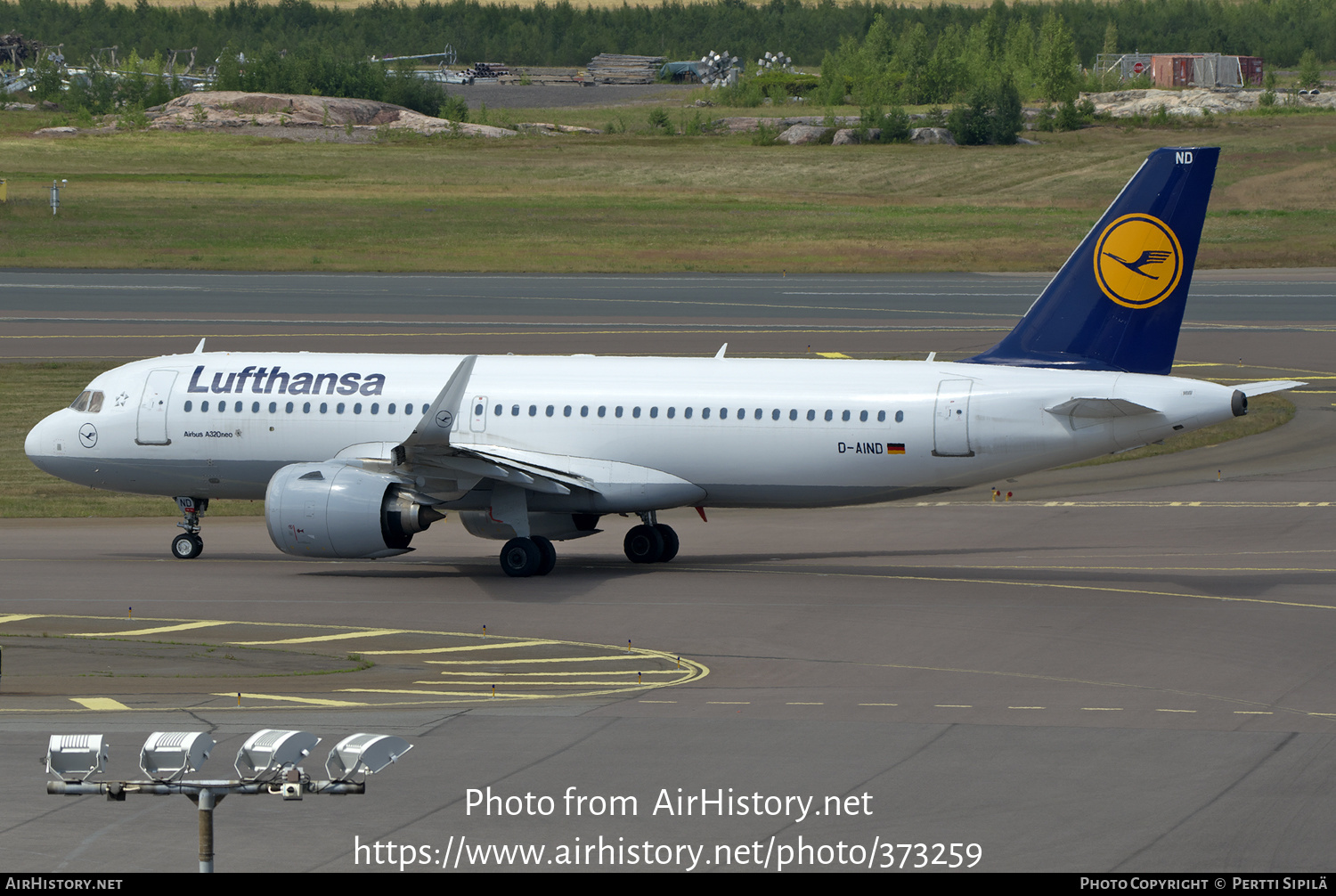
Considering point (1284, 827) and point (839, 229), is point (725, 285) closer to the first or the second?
point (839, 229)

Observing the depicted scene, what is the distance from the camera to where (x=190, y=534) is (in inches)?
1469

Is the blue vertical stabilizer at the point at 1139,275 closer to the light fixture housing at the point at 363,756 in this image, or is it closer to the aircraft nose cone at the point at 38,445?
the aircraft nose cone at the point at 38,445

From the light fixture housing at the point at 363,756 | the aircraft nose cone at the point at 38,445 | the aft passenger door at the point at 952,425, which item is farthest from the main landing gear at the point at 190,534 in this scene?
the light fixture housing at the point at 363,756

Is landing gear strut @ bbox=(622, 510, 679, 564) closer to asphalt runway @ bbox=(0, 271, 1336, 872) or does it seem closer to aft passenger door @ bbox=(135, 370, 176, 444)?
asphalt runway @ bbox=(0, 271, 1336, 872)

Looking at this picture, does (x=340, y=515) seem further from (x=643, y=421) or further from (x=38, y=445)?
(x=38, y=445)

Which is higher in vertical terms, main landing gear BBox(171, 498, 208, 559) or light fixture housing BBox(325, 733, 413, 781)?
light fixture housing BBox(325, 733, 413, 781)

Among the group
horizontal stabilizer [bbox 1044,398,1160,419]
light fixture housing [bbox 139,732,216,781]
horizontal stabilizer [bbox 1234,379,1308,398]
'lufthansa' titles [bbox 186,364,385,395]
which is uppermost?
light fixture housing [bbox 139,732,216,781]

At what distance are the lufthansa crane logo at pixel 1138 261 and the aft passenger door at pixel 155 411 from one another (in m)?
20.3

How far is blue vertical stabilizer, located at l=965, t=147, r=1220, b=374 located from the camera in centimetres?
3403

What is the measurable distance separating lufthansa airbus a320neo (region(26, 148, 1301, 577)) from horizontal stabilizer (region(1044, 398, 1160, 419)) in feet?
0.12

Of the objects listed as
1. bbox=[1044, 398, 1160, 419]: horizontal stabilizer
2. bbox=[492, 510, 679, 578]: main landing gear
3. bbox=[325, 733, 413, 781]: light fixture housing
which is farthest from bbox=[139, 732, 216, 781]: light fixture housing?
bbox=[1044, 398, 1160, 419]: horizontal stabilizer

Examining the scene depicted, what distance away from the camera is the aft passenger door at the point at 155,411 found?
122ft

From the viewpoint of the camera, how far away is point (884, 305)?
8219cm

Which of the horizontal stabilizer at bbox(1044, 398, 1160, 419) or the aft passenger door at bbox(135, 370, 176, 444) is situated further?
the aft passenger door at bbox(135, 370, 176, 444)
